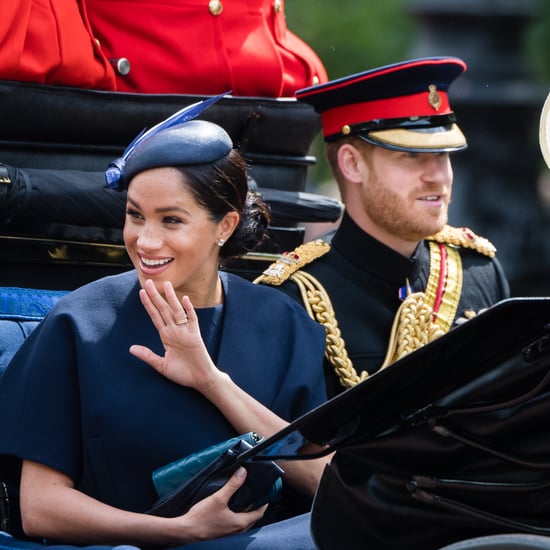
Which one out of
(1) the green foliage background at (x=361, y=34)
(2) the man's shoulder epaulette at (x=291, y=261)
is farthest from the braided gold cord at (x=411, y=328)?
(1) the green foliage background at (x=361, y=34)

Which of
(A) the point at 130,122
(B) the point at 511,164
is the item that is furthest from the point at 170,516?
(B) the point at 511,164

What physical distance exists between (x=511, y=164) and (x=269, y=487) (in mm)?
7962

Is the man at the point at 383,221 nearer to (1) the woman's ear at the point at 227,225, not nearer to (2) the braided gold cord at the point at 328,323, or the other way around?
(2) the braided gold cord at the point at 328,323

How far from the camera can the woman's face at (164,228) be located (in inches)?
129

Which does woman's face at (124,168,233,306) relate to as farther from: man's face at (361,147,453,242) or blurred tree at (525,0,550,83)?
blurred tree at (525,0,550,83)

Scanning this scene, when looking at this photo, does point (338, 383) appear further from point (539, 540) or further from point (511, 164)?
point (511, 164)

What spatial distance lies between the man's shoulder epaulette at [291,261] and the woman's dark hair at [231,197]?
371 millimetres

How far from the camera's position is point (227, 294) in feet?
11.3

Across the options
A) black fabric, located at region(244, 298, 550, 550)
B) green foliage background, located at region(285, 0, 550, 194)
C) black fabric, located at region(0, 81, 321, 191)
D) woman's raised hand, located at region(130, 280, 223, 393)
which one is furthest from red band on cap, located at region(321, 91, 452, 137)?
green foliage background, located at region(285, 0, 550, 194)

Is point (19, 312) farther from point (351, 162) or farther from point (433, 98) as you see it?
point (433, 98)

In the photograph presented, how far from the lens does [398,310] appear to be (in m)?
4.09

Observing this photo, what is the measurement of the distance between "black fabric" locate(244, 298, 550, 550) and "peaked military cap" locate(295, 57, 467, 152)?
1.39 m

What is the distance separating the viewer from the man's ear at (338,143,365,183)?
13.5 ft

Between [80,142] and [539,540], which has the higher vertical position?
[80,142]
